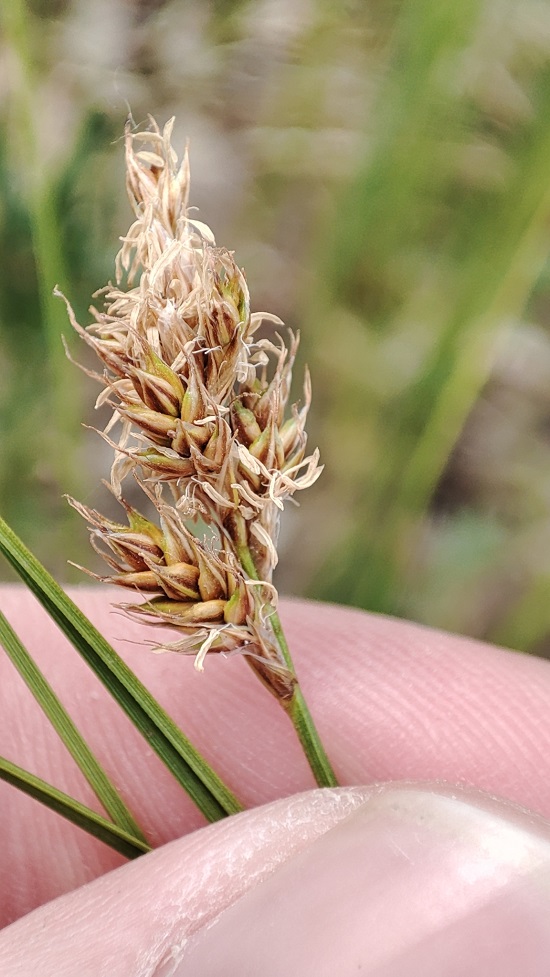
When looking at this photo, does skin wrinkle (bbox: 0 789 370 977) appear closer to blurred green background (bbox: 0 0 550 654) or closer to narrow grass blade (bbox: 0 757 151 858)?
narrow grass blade (bbox: 0 757 151 858)

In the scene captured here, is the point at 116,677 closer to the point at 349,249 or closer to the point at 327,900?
the point at 327,900

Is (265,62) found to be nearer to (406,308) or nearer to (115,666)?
(406,308)

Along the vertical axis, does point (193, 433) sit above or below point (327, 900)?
above

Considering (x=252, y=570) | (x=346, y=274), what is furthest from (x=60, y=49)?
(x=252, y=570)

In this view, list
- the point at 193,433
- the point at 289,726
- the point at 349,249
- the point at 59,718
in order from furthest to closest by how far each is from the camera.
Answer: the point at 349,249
the point at 289,726
the point at 59,718
the point at 193,433

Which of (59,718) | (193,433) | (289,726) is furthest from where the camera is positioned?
(289,726)

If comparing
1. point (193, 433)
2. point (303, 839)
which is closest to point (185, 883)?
point (303, 839)

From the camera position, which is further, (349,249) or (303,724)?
(349,249)

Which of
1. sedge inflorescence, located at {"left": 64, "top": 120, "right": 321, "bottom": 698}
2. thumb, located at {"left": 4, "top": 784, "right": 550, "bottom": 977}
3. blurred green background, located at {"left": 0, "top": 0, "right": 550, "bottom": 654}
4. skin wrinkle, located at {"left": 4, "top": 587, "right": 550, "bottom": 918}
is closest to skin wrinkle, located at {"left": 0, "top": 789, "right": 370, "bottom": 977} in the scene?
thumb, located at {"left": 4, "top": 784, "right": 550, "bottom": 977}
